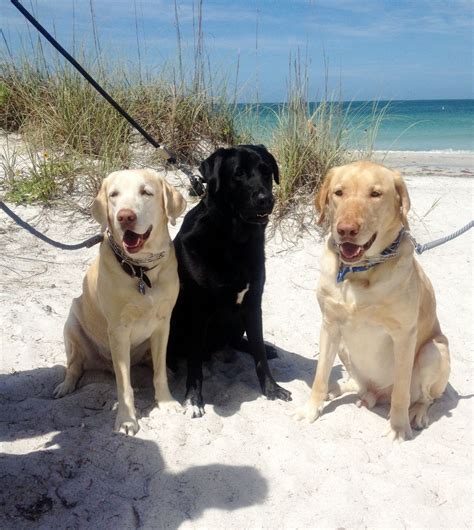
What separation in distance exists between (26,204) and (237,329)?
3124 millimetres

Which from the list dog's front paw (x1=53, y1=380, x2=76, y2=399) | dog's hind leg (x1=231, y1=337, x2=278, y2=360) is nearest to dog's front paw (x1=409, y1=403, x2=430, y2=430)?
dog's hind leg (x1=231, y1=337, x2=278, y2=360)

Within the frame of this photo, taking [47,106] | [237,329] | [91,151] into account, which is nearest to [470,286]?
[237,329]

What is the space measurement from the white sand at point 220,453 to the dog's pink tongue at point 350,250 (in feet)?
3.16

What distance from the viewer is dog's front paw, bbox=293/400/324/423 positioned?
2.85 meters

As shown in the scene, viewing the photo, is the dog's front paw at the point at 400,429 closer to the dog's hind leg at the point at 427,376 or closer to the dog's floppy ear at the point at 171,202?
the dog's hind leg at the point at 427,376

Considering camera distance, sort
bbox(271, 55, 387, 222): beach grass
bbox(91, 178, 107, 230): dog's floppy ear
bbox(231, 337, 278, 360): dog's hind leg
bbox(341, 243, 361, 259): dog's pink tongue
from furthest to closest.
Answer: bbox(271, 55, 387, 222): beach grass
bbox(231, 337, 278, 360): dog's hind leg
bbox(91, 178, 107, 230): dog's floppy ear
bbox(341, 243, 361, 259): dog's pink tongue

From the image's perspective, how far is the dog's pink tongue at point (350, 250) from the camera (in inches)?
91.2

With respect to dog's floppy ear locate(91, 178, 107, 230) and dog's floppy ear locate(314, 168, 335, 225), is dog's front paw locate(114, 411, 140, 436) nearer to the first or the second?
dog's floppy ear locate(91, 178, 107, 230)

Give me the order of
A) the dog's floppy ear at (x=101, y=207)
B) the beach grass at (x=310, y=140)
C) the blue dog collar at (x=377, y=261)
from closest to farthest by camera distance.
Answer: the blue dog collar at (x=377, y=261) → the dog's floppy ear at (x=101, y=207) → the beach grass at (x=310, y=140)

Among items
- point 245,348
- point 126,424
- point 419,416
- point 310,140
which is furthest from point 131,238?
point 310,140

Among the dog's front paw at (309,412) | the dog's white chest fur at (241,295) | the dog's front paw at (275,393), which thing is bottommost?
the dog's front paw at (275,393)

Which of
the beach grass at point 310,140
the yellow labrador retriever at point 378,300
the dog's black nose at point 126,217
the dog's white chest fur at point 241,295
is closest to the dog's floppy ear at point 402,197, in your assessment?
the yellow labrador retriever at point 378,300

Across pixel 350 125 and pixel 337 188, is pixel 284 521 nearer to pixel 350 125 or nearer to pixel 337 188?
pixel 337 188

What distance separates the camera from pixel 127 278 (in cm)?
263
